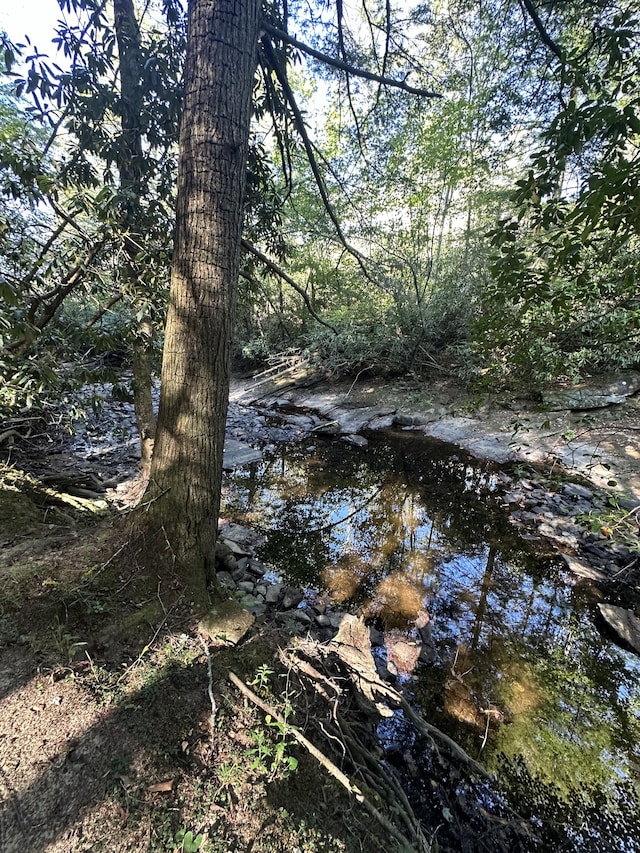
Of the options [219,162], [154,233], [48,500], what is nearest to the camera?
[219,162]

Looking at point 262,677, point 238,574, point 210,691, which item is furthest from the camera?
point 238,574

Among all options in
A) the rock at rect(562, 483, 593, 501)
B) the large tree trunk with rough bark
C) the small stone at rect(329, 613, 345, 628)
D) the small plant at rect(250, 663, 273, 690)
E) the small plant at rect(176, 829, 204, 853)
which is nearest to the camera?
the small plant at rect(176, 829, 204, 853)

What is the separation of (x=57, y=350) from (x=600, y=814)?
12.8ft

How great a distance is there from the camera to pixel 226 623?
1729mm

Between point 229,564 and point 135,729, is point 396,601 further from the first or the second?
point 135,729

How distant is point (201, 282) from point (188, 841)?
190 cm

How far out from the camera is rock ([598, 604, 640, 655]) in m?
2.73

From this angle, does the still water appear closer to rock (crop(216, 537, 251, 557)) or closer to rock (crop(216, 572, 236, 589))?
rock (crop(216, 537, 251, 557))

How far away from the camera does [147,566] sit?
1.78 m

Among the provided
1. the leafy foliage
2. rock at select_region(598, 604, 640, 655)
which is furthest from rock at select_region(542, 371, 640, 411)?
the leafy foliage

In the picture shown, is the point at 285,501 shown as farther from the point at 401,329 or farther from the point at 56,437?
the point at 401,329

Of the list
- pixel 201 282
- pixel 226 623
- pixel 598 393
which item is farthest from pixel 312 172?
pixel 598 393

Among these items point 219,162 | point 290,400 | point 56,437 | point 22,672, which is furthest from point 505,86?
point 290,400

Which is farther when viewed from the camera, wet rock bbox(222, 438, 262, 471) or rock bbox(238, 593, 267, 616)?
wet rock bbox(222, 438, 262, 471)
